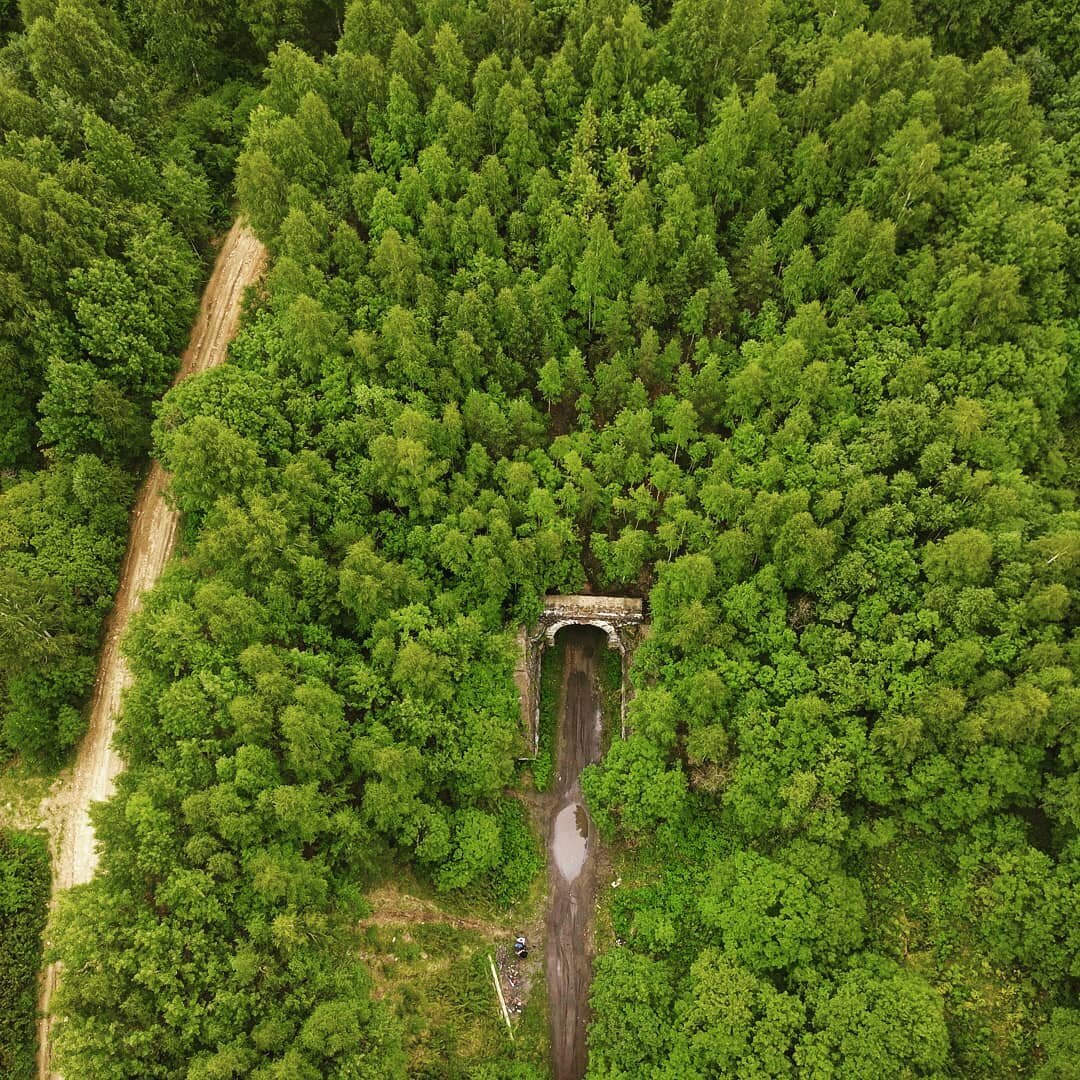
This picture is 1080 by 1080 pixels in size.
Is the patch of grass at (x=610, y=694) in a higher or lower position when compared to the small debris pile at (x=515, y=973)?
higher

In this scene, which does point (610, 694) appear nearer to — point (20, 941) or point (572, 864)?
point (572, 864)

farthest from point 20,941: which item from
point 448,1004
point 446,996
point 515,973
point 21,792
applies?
point 515,973

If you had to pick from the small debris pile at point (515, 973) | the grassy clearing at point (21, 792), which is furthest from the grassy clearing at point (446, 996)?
the grassy clearing at point (21, 792)

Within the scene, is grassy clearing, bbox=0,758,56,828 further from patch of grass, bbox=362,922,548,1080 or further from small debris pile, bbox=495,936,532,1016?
small debris pile, bbox=495,936,532,1016

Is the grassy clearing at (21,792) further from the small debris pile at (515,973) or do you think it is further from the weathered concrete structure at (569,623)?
the weathered concrete structure at (569,623)

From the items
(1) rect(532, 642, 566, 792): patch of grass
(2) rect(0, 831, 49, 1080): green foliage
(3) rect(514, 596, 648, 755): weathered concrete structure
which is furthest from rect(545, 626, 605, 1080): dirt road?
(2) rect(0, 831, 49, 1080): green foliage

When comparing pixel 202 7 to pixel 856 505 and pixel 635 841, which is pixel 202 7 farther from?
pixel 635 841

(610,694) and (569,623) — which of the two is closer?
(569,623)

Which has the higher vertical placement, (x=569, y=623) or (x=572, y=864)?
(x=569, y=623)
